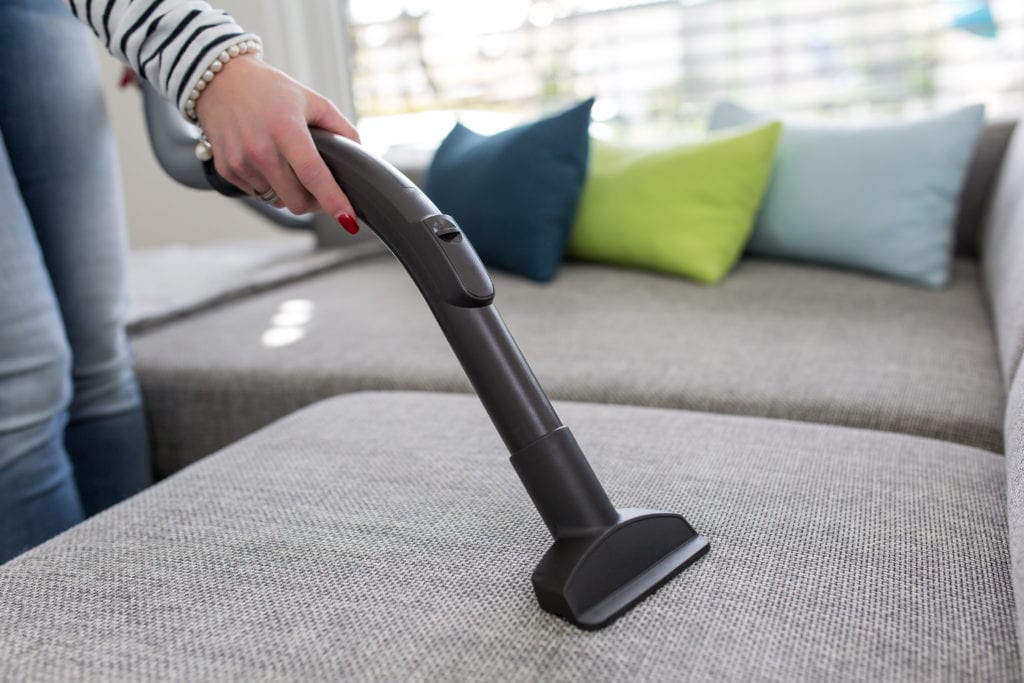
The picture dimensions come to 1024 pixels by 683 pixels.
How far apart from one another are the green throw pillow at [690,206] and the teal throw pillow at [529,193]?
89 millimetres

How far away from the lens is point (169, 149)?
1.02 metres

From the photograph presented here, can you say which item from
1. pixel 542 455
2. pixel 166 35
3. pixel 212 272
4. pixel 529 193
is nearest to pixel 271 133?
pixel 166 35

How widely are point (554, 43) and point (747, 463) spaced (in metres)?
2.56

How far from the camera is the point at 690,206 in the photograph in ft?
5.36

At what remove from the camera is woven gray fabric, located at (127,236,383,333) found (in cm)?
162

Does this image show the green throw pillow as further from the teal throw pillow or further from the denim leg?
the denim leg

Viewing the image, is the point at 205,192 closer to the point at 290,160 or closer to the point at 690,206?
the point at 690,206

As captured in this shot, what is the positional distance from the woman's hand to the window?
2.08m

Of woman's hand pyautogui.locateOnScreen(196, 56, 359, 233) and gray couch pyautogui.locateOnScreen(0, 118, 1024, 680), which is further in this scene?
woman's hand pyautogui.locateOnScreen(196, 56, 359, 233)

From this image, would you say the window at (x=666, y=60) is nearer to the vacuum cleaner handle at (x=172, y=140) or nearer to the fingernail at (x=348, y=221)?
the vacuum cleaner handle at (x=172, y=140)

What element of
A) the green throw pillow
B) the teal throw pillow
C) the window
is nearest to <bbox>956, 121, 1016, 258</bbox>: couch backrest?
the green throw pillow

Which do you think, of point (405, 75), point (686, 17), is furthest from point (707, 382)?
point (405, 75)

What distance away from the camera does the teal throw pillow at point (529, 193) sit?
64.7 inches

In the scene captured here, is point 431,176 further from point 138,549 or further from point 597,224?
point 138,549
